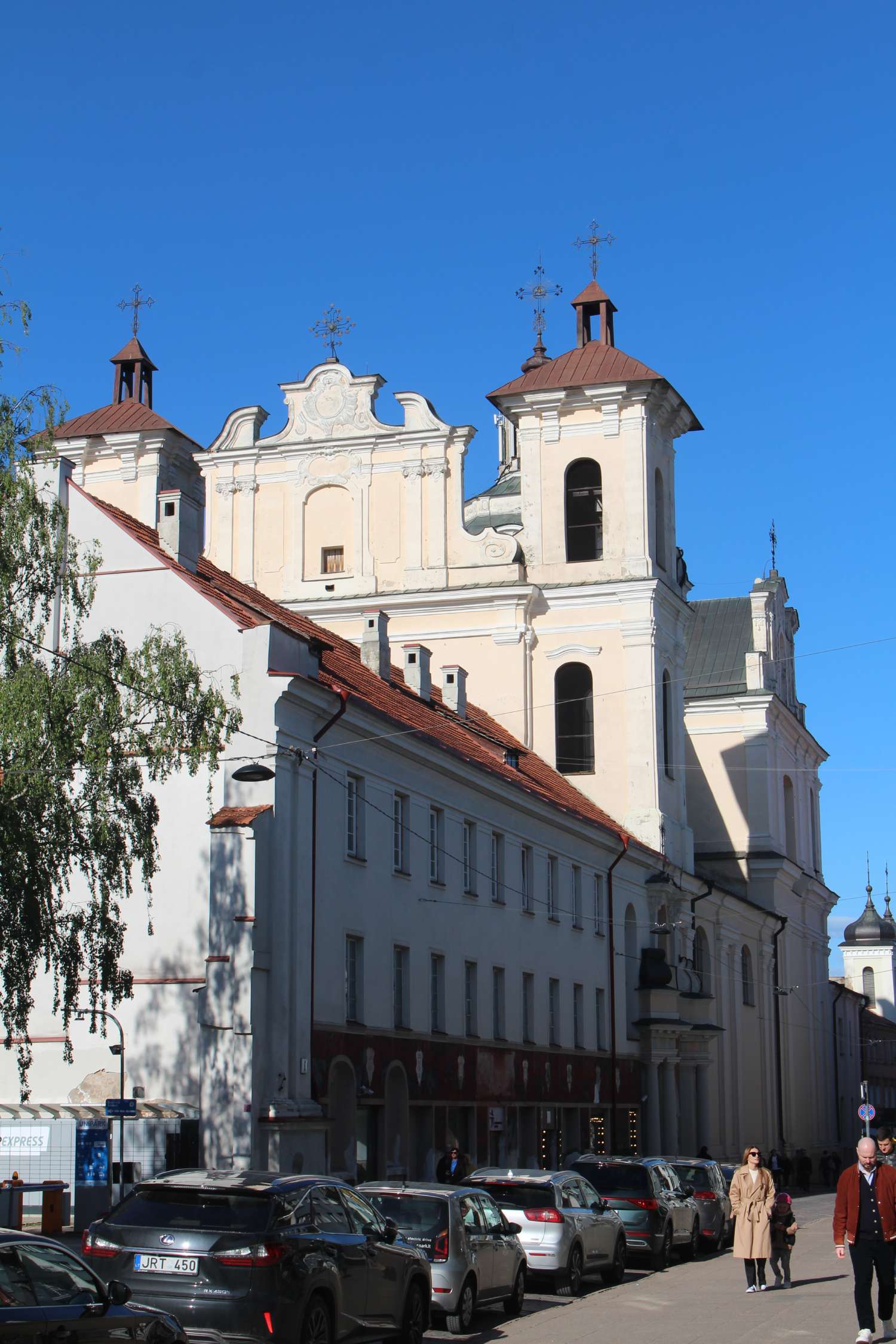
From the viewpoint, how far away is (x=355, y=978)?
30.2 meters

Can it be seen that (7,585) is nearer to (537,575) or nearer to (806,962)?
(537,575)

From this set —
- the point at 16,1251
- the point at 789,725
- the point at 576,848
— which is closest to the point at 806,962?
the point at 789,725

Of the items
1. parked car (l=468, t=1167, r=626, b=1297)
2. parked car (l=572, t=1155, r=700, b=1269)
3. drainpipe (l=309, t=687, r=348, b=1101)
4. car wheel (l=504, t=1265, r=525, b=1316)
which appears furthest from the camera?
drainpipe (l=309, t=687, r=348, b=1101)

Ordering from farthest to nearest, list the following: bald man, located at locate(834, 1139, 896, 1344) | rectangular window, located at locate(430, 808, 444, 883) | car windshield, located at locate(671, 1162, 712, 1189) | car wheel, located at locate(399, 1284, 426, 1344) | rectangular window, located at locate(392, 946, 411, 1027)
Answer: rectangular window, located at locate(430, 808, 444, 883)
rectangular window, located at locate(392, 946, 411, 1027)
car windshield, located at locate(671, 1162, 712, 1189)
car wheel, located at locate(399, 1284, 426, 1344)
bald man, located at locate(834, 1139, 896, 1344)

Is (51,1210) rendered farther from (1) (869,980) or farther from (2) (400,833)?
(1) (869,980)

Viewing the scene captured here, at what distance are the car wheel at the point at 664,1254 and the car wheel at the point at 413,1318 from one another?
10.7m

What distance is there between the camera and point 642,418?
51.2 meters

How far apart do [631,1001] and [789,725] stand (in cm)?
2771

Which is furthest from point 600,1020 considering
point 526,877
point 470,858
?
point 470,858

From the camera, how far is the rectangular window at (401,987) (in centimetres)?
3186

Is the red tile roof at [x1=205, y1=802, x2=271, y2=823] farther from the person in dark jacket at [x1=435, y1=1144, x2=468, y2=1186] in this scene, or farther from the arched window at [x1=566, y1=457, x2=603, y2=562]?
the arched window at [x1=566, y1=457, x2=603, y2=562]

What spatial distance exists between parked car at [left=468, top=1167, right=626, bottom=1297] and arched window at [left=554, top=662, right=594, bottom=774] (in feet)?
88.3

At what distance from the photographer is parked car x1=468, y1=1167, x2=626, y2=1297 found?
74.6 ft

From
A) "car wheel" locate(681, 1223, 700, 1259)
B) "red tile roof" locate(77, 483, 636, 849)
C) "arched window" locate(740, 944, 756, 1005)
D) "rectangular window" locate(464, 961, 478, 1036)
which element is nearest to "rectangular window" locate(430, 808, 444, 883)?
"red tile roof" locate(77, 483, 636, 849)
